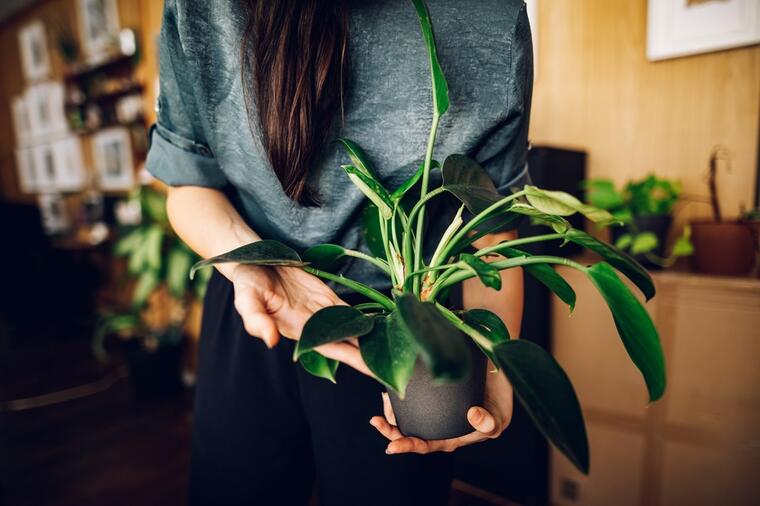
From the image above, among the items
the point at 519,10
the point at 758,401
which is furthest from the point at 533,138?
the point at 519,10

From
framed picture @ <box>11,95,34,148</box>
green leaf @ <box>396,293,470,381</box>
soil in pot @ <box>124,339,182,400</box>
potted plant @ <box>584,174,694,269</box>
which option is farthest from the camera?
framed picture @ <box>11,95,34,148</box>

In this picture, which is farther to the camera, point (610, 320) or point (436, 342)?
point (610, 320)

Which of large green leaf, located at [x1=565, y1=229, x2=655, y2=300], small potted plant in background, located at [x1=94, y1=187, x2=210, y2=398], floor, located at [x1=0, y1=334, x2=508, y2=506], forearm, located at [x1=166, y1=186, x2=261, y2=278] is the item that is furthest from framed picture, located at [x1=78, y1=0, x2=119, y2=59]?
large green leaf, located at [x1=565, y1=229, x2=655, y2=300]

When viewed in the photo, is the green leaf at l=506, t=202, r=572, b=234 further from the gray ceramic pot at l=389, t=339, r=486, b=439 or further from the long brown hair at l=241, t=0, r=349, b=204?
the long brown hair at l=241, t=0, r=349, b=204

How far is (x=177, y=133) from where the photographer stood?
641mm

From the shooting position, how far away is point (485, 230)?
49 cm

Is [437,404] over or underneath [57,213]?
underneath

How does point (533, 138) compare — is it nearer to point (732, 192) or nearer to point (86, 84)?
point (732, 192)

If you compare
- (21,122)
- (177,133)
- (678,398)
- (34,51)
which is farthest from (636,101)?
(21,122)

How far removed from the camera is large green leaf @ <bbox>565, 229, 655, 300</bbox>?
0.39 m

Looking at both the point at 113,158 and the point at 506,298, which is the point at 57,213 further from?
the point at 506,298

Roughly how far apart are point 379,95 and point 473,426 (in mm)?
444

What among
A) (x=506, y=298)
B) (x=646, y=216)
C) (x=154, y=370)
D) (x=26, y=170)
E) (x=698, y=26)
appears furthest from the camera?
(x=26, y=170)

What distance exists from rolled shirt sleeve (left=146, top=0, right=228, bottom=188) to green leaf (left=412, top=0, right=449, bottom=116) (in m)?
0.35
